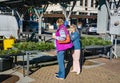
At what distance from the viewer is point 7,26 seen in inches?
621

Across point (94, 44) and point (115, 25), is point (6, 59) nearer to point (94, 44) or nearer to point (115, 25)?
point (94, 44)

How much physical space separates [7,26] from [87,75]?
306 inches

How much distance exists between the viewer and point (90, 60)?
1238 cm

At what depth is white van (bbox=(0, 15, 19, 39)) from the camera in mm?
15539

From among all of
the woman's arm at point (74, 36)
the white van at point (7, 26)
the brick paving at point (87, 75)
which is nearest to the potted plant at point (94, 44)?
the brick paving at point (87, 75)

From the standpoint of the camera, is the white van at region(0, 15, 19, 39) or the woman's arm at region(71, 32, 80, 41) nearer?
the woman's arm at region(71, 32, 80, 41)

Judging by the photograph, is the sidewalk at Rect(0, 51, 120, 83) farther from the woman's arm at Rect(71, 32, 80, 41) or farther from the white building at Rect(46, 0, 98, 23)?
the white building at Rect(46, 0, 98, 23)

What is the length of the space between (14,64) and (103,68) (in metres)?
3.58

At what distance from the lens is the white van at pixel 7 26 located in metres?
15.5

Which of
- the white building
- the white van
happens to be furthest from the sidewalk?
the white building

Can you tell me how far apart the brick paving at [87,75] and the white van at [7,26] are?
6058mm

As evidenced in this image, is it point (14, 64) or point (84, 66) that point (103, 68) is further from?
point (14, 64)

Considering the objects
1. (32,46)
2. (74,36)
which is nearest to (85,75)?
(74,36)

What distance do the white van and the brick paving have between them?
6.06 meters
